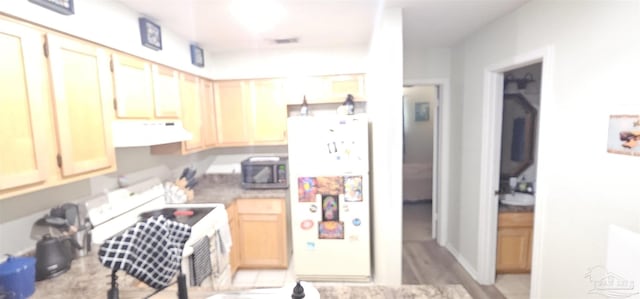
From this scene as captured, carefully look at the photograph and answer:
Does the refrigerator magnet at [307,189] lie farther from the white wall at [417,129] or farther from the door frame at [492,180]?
the white wall at [417,129]

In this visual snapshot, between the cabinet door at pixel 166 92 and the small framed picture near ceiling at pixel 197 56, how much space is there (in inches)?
16.5

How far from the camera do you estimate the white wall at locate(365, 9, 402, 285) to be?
77.1 inches

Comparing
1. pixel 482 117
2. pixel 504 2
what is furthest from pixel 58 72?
pixel 482 117

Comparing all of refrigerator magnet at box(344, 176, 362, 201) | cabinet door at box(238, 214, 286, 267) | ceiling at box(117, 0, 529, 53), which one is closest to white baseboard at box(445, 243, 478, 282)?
refrigerator magnet at box(344, 176, 362, 201)

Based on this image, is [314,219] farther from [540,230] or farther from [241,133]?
[540,230]

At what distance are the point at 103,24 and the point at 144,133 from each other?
70cm

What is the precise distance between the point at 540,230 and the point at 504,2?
161cm

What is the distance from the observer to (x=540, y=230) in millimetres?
1891

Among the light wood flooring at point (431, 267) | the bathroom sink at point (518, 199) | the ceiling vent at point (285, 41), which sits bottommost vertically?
the light wood flooring at point (431, 267)

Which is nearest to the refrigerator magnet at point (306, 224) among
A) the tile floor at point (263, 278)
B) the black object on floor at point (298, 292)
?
the tile floor at point (263, 278)

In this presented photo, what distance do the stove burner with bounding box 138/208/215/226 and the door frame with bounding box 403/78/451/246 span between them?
102 inches

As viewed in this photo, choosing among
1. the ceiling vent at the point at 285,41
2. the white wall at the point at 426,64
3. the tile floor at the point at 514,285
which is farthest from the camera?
the white wall at the point at 426,64

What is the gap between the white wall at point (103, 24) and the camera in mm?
1220

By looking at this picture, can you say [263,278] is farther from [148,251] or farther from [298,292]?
[148,251]
